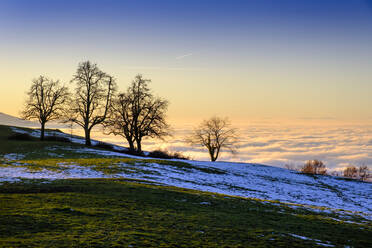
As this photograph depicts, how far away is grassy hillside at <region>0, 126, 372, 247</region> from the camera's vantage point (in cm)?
908

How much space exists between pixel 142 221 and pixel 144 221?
0.08m

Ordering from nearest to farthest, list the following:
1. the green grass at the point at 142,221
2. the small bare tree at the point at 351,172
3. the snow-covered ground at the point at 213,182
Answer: the green grass at the point at 142,221, the snow-covered ground at the point at 213,182, the small bare tree at the point at 351,172

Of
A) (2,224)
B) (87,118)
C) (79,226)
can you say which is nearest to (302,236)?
(79,226)

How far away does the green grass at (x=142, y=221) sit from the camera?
356 inches

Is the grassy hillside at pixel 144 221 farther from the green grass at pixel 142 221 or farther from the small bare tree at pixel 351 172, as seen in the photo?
the small bare tree at pixel 351 172

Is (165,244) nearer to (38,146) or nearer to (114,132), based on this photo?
(38,146)

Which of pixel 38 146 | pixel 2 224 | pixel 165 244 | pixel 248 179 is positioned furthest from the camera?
pixel 38 146

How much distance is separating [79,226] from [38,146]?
41456mm

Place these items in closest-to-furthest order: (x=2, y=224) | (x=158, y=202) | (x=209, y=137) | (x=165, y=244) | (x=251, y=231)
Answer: (x=165, y=244) → (x=2, y=224) → (x=251, y=231) → (x=158, y=202) → (x=209, y=137)

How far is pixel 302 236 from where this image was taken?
11.5 metres

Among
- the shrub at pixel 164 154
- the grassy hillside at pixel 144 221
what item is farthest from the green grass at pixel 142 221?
the shrub at pixel 164 154

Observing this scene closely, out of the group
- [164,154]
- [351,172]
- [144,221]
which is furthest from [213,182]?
[351,172]

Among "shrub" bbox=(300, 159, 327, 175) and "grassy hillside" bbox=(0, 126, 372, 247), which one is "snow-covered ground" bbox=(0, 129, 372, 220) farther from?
"shrub" bbox=(300, 159, 327, 175)

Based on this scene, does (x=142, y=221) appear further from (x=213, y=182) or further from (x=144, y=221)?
(x=213, y=182)
